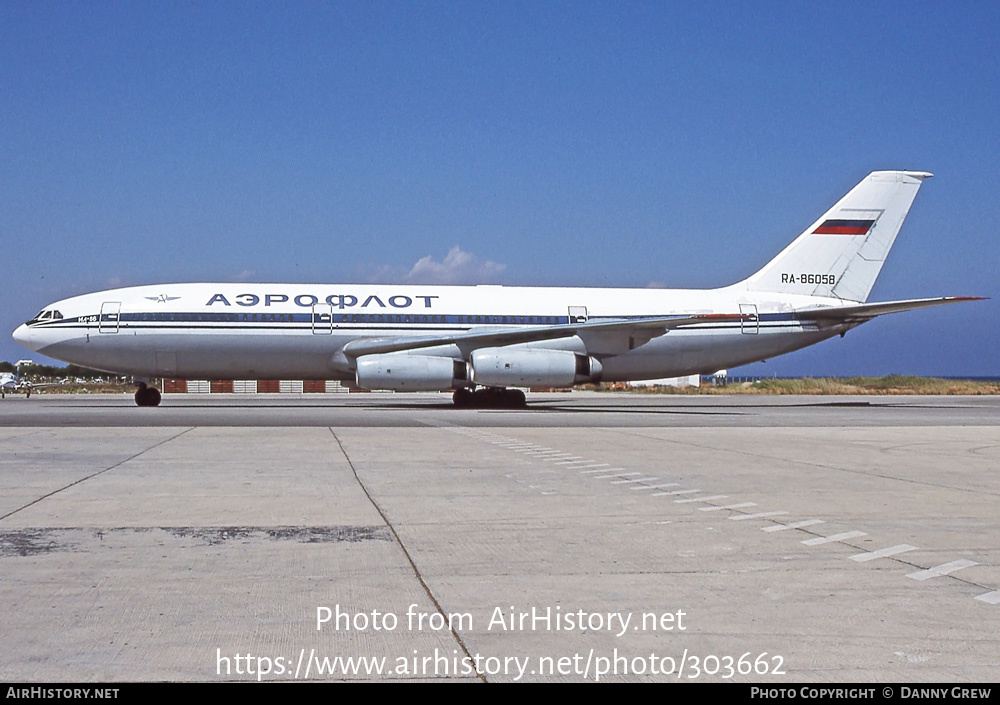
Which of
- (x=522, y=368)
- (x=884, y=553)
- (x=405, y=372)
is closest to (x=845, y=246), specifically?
(x=522, y=368)

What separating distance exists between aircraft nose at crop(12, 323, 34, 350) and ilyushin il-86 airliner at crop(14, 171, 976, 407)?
0.05 meters

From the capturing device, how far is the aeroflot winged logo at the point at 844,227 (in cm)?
3222

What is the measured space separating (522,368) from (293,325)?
7106 mm

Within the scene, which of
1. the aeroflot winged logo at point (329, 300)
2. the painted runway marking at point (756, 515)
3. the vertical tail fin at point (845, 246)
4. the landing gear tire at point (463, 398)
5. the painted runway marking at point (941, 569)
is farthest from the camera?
the vertical tail fin at point (845, 246)

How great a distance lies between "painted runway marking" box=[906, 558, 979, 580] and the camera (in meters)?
5.34

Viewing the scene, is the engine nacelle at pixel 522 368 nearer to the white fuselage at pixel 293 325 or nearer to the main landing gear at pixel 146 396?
the white fuselage at pixel 293 325

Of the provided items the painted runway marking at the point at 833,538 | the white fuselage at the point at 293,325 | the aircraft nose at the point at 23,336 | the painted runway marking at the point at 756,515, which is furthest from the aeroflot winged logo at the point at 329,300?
the painted runway marking at the point at 833,538

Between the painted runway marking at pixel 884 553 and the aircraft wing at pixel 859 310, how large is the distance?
80.1ft

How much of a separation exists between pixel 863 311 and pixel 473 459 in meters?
22.5

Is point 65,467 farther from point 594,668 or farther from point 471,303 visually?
point 471,303

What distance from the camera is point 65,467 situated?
10641 millimetres

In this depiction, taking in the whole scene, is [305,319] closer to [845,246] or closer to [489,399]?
[489,399]

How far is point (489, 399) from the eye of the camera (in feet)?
98.8

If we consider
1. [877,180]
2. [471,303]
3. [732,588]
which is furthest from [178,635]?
[877,180]
